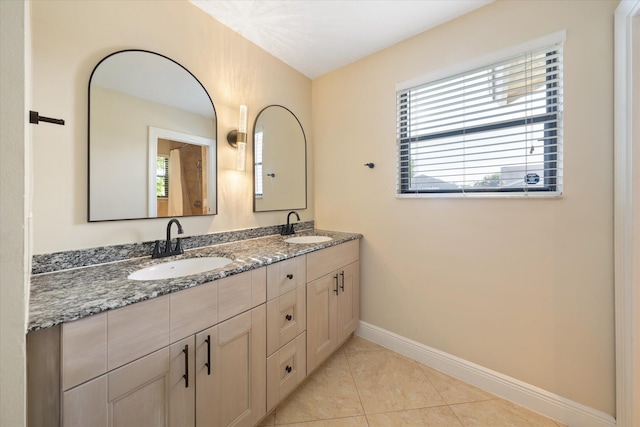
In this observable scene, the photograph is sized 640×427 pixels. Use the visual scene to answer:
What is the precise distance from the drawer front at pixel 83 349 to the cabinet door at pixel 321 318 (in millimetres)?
1006

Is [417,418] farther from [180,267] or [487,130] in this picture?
[487,130]

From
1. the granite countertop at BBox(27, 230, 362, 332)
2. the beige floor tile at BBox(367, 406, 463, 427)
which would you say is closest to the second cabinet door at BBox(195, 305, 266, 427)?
the granite countertop at BBox(27, 230, 362, 332)

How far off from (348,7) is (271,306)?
188 centimetres

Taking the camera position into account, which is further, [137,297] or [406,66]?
[406,66]

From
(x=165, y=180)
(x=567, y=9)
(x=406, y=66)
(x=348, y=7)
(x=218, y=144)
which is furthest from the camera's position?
(x=406, y=66)

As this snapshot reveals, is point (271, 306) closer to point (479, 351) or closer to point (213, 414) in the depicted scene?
point (213, 414)

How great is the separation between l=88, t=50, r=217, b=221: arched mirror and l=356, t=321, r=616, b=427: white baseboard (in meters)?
1.75

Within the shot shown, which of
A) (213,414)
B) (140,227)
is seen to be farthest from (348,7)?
(213,414)

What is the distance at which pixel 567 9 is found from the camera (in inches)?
50.1

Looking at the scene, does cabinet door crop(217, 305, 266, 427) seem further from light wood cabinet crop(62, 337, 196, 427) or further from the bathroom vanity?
light wood cabinet crop(62, 337, 196, 427)

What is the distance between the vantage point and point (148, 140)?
1352 millimetres

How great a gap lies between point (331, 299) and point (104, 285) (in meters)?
1.28

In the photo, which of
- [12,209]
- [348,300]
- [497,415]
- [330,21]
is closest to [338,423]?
[348,300]

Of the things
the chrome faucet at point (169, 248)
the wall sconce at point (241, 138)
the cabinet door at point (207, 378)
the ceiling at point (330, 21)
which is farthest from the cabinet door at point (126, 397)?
the ceiling at point (330, 21)
